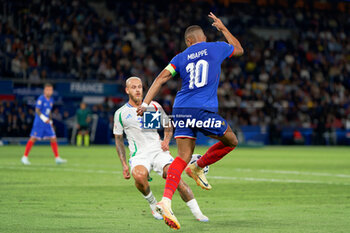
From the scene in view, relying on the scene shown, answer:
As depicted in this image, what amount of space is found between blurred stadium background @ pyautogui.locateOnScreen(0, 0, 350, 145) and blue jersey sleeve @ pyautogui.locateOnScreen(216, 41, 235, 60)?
23.8 m

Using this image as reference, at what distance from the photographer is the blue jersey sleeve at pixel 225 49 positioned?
781 centimetres

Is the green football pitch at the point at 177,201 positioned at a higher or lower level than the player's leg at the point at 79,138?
higher

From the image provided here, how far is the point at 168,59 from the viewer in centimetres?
3684

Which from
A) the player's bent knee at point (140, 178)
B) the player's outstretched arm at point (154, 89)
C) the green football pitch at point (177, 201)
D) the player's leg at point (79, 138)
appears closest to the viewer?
the player's outstretched arm at point (154, 89)

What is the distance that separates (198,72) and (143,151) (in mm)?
1508

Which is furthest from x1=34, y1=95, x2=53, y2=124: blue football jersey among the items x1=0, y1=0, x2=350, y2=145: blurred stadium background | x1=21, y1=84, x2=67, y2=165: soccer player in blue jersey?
x1=0, y1=0, x2=350, y2=145: blurred stadium background

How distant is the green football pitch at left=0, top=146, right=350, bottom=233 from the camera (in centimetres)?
773

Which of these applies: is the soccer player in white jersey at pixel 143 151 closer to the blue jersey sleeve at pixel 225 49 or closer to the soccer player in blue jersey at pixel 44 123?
the blue jersey sleeve at pixel 225 49

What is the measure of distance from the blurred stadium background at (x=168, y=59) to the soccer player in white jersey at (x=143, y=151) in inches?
890

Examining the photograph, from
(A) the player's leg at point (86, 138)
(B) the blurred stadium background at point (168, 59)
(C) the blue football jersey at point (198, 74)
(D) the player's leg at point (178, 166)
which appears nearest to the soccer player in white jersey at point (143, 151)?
(D) the player's leg at point (178, 166)

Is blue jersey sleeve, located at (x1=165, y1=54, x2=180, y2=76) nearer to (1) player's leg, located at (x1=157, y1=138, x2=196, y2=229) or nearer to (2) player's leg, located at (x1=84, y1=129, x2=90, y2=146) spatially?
(1) player's leg, located at (x1=157, y1=138, x2=196, y2=229)

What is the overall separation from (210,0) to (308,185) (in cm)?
3091

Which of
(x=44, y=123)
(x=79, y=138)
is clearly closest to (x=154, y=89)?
(x=44, y=123)

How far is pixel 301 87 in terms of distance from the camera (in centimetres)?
3903
